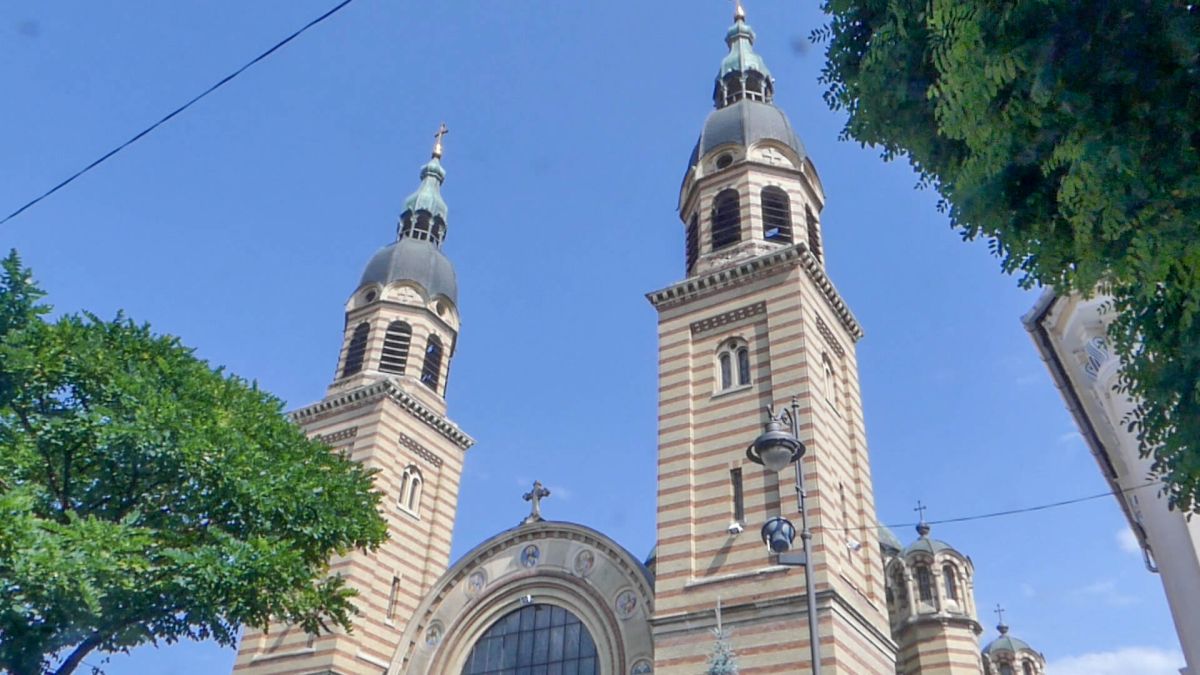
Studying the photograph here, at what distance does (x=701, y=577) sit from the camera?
797 inches

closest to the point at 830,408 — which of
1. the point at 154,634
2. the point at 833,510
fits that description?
the point at 833,510

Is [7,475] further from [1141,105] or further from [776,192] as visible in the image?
[776,192]

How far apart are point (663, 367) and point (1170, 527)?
12.4m

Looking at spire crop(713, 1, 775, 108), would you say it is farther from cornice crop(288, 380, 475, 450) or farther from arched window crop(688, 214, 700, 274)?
cornice crop(288, 380, 475, 450)

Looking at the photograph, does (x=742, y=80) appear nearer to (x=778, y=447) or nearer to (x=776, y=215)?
(x=776, y=215)

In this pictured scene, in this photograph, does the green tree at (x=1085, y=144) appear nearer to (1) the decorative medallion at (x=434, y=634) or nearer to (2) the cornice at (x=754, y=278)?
(2) the cornice at (x=754, y=278)

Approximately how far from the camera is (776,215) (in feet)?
84.6

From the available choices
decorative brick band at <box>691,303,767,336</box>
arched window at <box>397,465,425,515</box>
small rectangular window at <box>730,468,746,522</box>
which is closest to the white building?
small rectangular window at <box>730,468,746,522</box>

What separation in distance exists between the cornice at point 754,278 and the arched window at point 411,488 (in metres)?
9.71

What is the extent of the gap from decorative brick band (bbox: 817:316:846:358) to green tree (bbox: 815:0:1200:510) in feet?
54.3

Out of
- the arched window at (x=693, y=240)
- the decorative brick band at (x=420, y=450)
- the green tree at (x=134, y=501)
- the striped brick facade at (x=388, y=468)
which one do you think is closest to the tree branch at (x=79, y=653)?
the green tree at (x=134, y=501)

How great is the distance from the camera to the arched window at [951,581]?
30484 mm

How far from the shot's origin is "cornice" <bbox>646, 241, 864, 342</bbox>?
2334 centimetres

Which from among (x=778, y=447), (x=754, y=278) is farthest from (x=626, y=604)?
(x=778, y=447)
